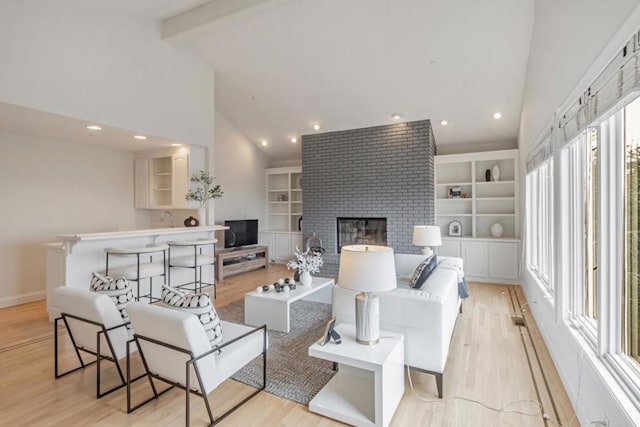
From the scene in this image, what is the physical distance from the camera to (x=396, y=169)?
6.46 meters

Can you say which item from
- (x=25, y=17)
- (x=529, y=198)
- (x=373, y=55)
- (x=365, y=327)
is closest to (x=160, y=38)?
(x=25, y=17)

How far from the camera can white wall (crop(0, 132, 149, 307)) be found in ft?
15.2

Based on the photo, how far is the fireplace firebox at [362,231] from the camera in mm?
6734

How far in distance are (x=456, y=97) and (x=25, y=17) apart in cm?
561

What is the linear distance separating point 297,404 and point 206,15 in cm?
449

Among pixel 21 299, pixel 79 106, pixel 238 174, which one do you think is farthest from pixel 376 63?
pixel 21 299

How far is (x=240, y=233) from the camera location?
23.8 feet

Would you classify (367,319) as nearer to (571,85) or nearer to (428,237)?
(571,85)

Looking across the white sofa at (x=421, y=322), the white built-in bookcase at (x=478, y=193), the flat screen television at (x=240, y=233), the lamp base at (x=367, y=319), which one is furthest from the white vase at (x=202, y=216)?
the white built-in bookcase at (x=478, y=193)

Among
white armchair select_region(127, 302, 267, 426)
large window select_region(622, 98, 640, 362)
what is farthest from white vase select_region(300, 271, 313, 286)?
large window select_region(622, 98, 640, 362)

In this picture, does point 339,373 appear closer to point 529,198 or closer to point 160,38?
point 529,198

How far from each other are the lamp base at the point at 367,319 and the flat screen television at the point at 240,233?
5.06 m

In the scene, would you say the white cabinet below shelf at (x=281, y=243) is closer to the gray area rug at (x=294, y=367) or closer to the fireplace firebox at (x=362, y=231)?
the fireplace firebox at (x=362, y=231)

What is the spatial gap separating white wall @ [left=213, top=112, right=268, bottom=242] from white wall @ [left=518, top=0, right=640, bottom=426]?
18.7 ft
